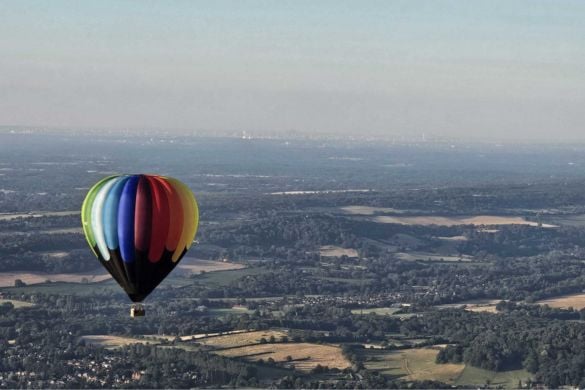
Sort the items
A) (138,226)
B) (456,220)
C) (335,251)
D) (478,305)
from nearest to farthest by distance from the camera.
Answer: (138,226)
(478,305)
(335,251)
(456,220)

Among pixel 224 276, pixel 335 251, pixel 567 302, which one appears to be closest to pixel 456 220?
pixel 335 251

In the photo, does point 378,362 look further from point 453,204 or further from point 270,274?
point 453,204

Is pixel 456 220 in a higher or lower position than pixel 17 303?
lower

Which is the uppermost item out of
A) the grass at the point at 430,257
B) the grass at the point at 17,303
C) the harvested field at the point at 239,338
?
the harvested field at the point at 239,338

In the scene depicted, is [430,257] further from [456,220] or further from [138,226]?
[138,226]

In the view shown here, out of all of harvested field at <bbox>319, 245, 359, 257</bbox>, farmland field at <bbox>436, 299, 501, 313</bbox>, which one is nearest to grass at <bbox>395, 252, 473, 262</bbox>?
harvested field at <bbox>319, 245, 359, 257</bbox>

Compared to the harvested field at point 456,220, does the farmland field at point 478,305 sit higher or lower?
lower

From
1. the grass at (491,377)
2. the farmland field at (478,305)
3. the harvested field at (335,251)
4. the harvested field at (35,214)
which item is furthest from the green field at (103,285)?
the harvested field at (35,214)

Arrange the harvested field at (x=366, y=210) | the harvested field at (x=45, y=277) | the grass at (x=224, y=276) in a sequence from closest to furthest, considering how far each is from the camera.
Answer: the harvested field at (x=45, y=277) < the grass at (x=224, y=276) < the harvested field at (x=366, y=210)

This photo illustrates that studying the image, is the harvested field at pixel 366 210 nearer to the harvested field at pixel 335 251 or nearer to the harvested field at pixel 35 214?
the harvested field at pixel 335 251
